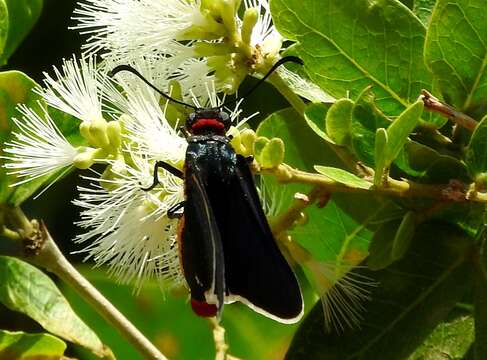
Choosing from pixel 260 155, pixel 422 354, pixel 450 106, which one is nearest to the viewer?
pixel 260 155

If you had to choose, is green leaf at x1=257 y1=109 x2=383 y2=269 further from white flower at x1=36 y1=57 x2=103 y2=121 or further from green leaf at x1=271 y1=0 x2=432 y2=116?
white flower at x1=36 y1=57 x2=103 y2=121

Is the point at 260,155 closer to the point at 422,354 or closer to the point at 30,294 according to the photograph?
the point at 422,354

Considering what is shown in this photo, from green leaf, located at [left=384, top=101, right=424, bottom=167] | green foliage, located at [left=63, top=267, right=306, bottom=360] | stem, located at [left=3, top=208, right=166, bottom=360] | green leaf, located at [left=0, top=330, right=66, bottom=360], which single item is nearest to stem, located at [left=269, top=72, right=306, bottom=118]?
green leaf, located at [left=384, top=101, right=424, bottom=167]

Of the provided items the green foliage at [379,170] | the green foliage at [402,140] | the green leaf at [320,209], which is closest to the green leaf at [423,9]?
the green foliage at [379,170]

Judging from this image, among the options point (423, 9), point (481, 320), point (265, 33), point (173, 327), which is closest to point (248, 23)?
point (265, 33)

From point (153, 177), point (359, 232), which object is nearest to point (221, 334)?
point (359, 232)

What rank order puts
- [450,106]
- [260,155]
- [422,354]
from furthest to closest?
[422,354]
[450,106]
[260,155]

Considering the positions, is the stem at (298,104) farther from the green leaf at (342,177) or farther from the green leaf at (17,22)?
the green leaf at (17,22)
